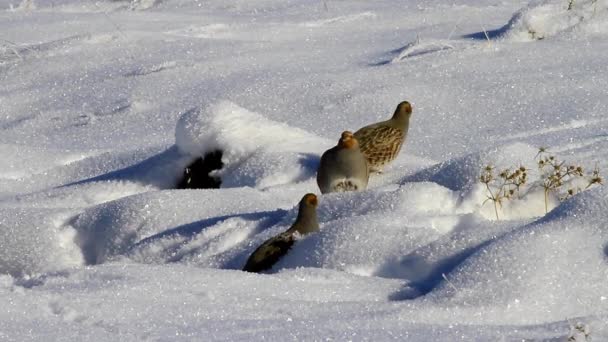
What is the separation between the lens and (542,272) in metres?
3.78

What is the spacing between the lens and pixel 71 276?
12.9 feet

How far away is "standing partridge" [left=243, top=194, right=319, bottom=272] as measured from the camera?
444cm

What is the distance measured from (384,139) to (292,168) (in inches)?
19.1

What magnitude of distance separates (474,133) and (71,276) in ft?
11.2

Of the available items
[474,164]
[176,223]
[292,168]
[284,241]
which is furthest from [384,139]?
[284,241]

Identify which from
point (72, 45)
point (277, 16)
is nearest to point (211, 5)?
point (277, 16)

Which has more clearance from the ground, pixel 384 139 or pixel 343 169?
pixel 343 169

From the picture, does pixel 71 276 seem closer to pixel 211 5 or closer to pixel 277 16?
pixel 277 16

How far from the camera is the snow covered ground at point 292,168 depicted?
3592 millimetres

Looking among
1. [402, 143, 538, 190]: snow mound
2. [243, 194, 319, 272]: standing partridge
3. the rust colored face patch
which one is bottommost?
[402, 143, 538, 190]: snow mound

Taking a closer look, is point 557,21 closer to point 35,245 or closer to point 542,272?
point 35,245

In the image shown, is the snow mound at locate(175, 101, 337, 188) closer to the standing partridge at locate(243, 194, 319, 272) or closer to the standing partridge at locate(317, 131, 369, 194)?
the standing partridge at locate(317, 131, 369, 194)

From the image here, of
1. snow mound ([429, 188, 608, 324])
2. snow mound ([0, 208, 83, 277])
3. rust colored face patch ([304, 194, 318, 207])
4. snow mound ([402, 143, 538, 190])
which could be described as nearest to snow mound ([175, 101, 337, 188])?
snow mound ([402, 143, 538, 190])

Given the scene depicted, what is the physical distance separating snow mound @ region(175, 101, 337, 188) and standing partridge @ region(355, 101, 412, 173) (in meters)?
0.21
